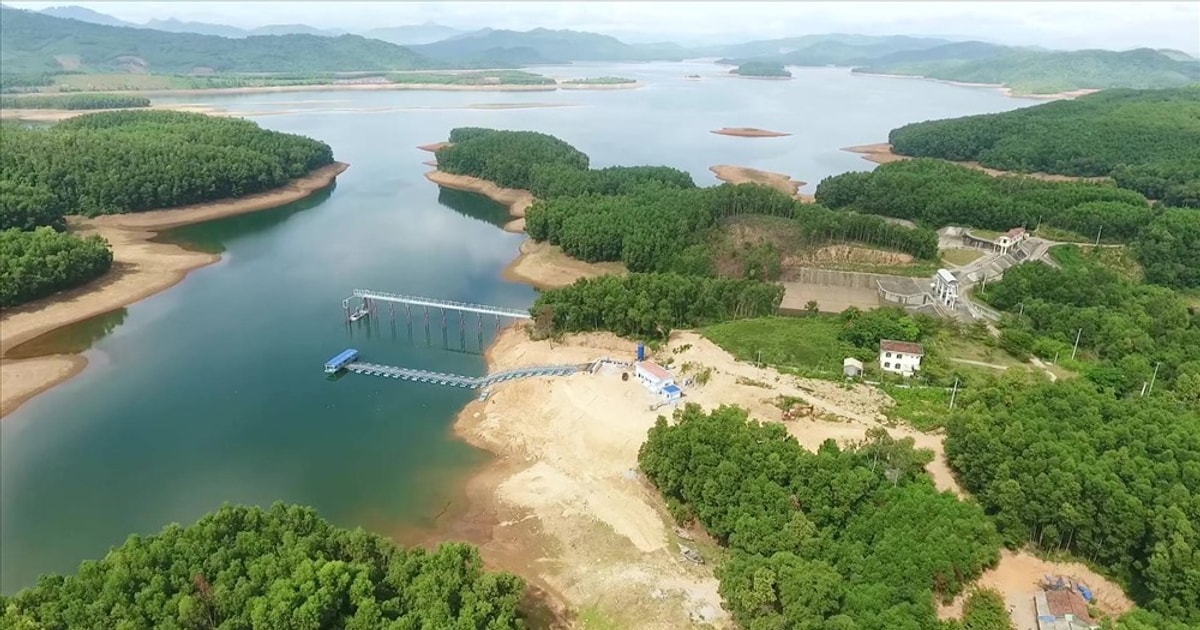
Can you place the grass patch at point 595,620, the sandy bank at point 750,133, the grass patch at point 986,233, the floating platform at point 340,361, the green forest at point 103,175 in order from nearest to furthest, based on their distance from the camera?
the grass patch at point 595,620 → the floating platform at point 340,361 → the green forest at point 103,175 → the grass patch at point 986,233 → the sandy bank at point 750,133

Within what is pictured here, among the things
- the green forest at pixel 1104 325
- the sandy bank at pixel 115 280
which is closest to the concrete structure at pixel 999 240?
the green forest at pixel 1104 325

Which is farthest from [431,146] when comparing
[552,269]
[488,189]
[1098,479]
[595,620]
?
[1098,479]

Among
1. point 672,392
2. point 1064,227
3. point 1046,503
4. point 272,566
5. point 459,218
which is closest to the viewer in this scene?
point 272,566

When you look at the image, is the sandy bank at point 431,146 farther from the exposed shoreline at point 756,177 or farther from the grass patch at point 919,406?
the grass patch at point 919,406

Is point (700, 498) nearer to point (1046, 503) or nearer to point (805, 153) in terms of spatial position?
point (1046, 503)

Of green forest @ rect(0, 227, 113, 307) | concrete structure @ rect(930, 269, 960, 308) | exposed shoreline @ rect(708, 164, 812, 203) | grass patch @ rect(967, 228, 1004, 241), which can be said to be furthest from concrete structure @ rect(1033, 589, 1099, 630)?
exposed shoreline @ rect(708, 164, 812, 203)

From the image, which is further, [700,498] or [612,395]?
[612,395]

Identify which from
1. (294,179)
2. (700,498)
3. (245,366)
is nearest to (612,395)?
(700,498)

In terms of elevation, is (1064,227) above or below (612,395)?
above
